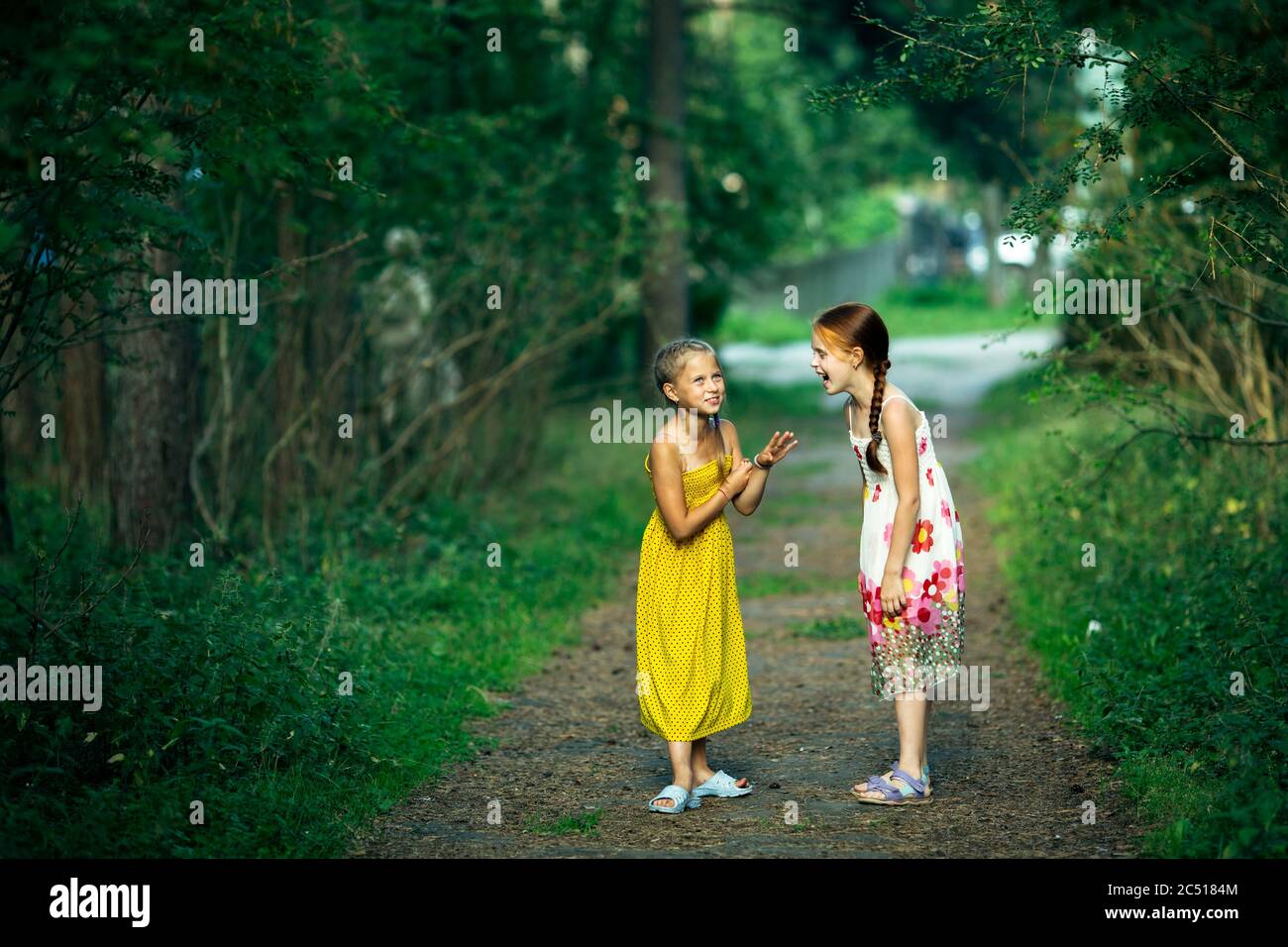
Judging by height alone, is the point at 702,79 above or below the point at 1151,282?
above

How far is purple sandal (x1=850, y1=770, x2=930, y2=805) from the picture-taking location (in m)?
5.60

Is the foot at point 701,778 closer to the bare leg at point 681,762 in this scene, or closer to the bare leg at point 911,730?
the bare leg at point 681,762

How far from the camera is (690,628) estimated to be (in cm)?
562

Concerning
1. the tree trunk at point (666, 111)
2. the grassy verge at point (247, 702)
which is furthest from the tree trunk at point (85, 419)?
the tree trunk at point (666, 111)

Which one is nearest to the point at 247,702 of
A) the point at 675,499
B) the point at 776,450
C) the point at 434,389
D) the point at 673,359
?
the point at 675,499

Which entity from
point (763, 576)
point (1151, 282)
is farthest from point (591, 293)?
point (1151, 282)

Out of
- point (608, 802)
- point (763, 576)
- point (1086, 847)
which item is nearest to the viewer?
point (1086, 847)

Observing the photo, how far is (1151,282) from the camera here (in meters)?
7.82

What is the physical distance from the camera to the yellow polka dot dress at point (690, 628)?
5598mm

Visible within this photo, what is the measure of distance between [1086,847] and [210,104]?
4129mm

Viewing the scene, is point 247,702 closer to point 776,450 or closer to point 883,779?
point 776,450

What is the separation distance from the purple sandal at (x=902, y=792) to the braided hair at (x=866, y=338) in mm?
1107

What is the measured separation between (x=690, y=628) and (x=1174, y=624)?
2.95m
